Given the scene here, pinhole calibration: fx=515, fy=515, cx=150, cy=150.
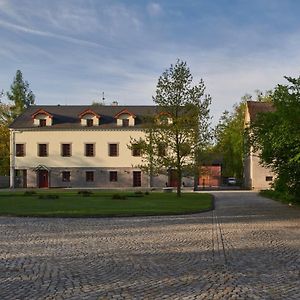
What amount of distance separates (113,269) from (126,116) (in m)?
52.0

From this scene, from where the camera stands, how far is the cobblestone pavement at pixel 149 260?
7941 millimetres

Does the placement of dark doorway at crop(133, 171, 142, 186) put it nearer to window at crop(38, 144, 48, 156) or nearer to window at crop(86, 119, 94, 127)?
window at crop(86, 119, 94, 127)

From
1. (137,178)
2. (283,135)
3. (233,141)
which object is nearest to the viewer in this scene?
(283,135)

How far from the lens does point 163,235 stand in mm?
15016

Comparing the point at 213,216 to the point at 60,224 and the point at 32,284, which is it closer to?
the point at 60,224

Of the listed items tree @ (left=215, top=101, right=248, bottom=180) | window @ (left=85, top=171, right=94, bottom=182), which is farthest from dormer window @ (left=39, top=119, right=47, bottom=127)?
tree @ (left=215, top=101, right=248, bottom=180)

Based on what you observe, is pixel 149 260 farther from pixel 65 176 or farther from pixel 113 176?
pixel 65 176

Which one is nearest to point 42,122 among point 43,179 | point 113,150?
point 43,179

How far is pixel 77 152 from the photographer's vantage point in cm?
6141

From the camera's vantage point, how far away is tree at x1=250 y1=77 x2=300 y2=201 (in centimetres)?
1939

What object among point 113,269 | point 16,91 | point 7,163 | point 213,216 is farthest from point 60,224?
point 16,91

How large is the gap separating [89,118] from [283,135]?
43.9m

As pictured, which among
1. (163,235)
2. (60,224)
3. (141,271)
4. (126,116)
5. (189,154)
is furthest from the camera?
(126,116)

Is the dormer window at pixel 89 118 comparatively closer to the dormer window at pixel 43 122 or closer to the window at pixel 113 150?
the window at pixel 113 150
